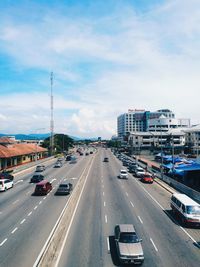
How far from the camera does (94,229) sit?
2459 cm

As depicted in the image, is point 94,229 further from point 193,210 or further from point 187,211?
point 193,210

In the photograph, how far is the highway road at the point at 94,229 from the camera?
18.7 m

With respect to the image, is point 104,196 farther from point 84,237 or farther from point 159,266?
point 159,266

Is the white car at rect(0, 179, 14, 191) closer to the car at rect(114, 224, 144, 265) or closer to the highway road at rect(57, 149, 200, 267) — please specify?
the highway road at rect(57, 149, 200, 267)

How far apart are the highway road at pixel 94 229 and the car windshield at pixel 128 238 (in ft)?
3.51

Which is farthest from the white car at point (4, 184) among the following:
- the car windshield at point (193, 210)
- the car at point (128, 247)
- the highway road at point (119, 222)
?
the car windshield at point (193, 210)

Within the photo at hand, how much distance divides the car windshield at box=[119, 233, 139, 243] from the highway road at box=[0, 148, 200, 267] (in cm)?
107

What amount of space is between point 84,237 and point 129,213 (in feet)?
27.8

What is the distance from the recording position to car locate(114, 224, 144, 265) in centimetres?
1775

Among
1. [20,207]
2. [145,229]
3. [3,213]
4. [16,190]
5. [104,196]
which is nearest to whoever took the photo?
[145,229]

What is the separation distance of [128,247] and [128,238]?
0.96 metres

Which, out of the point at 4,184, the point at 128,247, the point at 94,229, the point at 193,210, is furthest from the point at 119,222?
the point at 4,184

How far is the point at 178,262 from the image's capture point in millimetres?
18375

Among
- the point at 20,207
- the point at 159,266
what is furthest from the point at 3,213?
the point at 159,266
